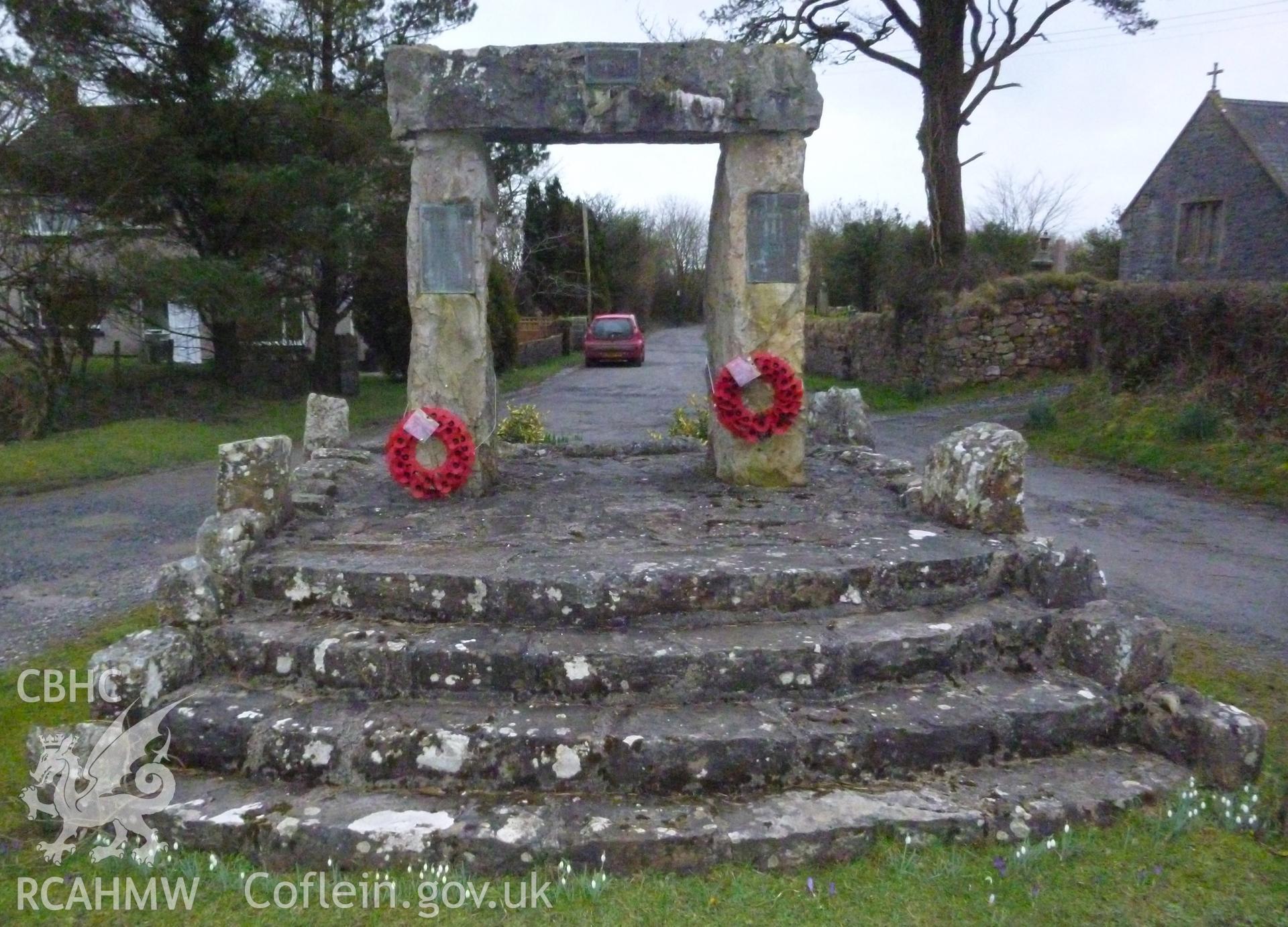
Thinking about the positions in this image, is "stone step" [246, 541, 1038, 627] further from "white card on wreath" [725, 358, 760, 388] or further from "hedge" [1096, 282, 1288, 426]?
"hedge" [1096, 282, 1288, 426]

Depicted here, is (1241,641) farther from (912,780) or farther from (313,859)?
(313,859)

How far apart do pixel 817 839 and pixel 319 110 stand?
16686mm

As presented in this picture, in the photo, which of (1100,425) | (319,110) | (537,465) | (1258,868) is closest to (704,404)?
(537,465)

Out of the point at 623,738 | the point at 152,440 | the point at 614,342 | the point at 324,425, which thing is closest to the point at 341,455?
the point at 324,425

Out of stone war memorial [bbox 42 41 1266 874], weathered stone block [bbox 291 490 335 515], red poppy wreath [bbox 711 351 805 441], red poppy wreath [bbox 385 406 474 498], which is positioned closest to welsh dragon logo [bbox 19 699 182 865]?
stone war memorial [bbox 42 41 1266 874]

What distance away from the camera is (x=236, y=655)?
4262 millimetres

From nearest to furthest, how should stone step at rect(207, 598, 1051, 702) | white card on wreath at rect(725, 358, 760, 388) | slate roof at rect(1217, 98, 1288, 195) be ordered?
stone step at rect(207, 598, 1051, 702), white card on wreath at rect(725, 358, 760, 388), slate roof at rect(1217, 98, 1288, 195)

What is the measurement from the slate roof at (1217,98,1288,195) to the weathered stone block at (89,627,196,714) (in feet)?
88.2

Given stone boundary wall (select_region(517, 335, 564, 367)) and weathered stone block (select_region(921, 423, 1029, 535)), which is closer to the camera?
weathered stone block (select_region(921, 423, 1029, 535))

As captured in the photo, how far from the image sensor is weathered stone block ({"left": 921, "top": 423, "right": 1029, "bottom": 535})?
16.6ft

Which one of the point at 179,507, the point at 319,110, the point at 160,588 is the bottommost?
the point at 179,507

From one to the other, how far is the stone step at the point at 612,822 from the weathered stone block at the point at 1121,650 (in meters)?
0.48

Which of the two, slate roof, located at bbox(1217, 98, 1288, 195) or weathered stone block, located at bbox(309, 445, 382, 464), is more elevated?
slate roof, located at bbox(1217, 98, 1288, 195)

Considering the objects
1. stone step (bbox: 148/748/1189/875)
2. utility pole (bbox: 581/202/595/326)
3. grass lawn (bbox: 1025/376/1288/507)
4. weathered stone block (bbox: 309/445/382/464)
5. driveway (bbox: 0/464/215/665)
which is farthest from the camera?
utility pole (bbox: 581/202/595/326)
